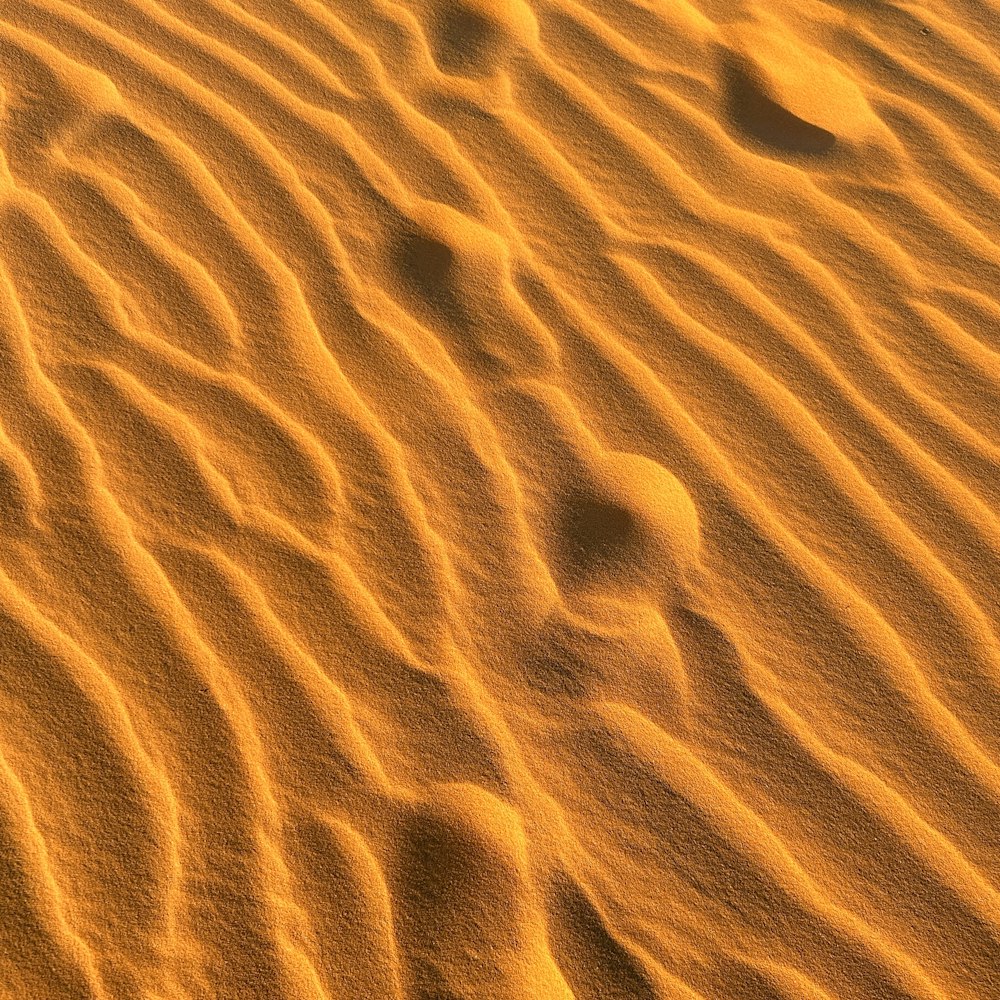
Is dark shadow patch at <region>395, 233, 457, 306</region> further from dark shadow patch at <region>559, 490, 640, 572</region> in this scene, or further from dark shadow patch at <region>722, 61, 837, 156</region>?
dark shadow patch at <region>722, 61, 837, 156</region>

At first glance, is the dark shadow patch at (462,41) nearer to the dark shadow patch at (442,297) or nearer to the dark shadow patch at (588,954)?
the dark shadow patch at (442,297)

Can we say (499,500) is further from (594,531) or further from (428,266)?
(428,266)

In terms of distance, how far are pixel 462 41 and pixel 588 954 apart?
2.38 metres

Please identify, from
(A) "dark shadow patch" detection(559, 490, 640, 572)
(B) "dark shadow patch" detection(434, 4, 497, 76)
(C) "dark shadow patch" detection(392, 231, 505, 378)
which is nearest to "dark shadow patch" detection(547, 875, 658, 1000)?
(A) "dark shadow patch" detection(559, 490, 640, 572)

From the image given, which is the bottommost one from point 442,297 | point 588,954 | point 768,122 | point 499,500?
point 588,954

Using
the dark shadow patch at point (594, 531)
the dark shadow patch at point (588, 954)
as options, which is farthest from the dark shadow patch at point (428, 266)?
the dark shadow patch at point (588, 954)

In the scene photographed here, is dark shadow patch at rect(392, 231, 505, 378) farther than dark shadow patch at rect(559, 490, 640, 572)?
Yes

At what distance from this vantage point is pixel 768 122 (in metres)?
3.03

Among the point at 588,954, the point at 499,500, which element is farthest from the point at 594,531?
the point at 588,954

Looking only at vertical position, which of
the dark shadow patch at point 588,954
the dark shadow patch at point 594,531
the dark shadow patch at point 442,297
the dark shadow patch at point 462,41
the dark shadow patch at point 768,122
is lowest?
the dark shadow patch at point 588,954

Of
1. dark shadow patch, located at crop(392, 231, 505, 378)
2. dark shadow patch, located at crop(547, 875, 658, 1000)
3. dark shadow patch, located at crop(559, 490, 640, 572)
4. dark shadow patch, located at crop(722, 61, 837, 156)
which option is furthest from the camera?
dark shadow patch, located at crop(722, 61, 837, 156)

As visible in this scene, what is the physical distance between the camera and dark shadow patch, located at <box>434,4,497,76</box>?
3.09m

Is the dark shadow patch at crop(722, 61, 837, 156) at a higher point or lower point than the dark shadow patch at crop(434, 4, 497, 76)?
higher

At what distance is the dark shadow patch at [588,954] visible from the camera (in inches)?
76.4
